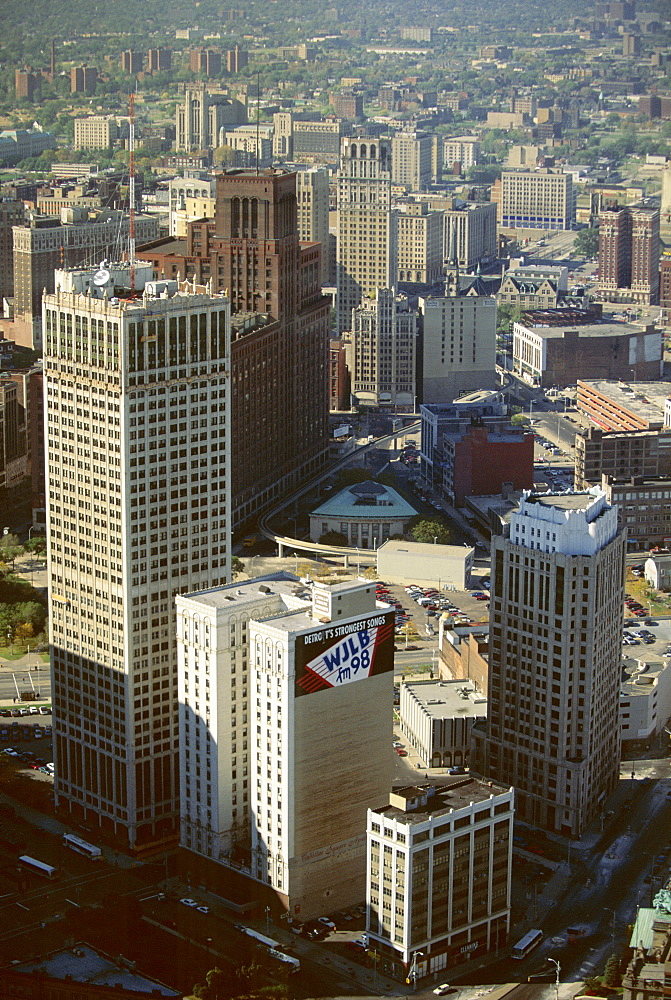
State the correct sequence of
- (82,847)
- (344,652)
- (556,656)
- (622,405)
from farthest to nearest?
(622,405) → (556,656) → (82,847) → (344,652)

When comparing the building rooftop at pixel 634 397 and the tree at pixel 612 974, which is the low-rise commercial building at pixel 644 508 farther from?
the tree at pixel 612 974

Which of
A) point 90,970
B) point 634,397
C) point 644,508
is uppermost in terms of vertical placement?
point 634,397

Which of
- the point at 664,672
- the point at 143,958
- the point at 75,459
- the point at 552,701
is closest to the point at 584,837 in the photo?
the point at 552,701

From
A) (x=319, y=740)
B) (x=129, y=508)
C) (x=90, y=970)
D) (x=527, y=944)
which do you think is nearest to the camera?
(x=90, y=970)

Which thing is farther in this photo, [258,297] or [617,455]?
[617,455]

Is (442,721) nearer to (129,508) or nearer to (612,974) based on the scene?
(129,508)

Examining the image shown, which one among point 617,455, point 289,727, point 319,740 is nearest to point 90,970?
point 289,727

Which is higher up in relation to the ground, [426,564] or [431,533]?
[431,533]
